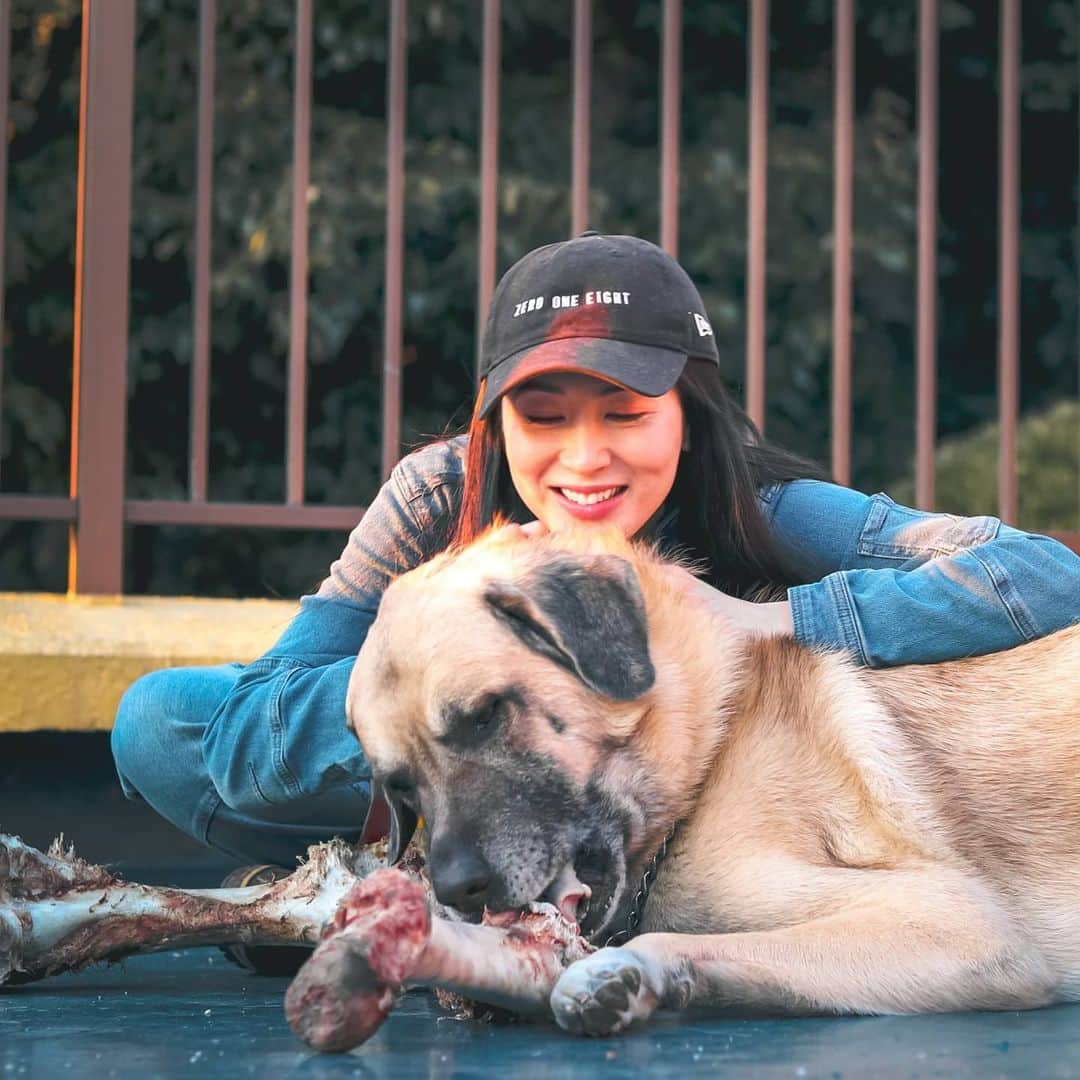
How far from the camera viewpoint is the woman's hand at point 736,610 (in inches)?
125

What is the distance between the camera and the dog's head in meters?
2.73

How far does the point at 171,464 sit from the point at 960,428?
14.3 feet

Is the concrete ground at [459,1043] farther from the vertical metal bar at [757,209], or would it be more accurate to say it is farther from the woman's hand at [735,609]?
the vertical metal bar at [757,209]

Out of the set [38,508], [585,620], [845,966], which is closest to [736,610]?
[585,620]

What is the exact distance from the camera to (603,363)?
315cm

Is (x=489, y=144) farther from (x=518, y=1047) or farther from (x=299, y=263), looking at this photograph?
(x=518, y=1047)

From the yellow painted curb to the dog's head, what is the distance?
1.92 metres

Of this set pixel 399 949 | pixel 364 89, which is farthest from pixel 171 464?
pixel 399 949

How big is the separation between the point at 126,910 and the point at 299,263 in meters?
2.71

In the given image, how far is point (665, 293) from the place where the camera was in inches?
132

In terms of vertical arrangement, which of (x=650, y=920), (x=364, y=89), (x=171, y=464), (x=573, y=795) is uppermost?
(x=364, y=89)

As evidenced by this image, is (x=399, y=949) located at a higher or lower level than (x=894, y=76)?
lower

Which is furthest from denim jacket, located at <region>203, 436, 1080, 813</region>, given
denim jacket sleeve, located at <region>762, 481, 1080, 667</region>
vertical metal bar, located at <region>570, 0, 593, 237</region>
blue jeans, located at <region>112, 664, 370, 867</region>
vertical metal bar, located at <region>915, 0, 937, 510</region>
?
vertical metal bar, located at <region>915, 0, 937, 510</region>

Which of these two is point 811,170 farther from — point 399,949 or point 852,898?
point 399,949
